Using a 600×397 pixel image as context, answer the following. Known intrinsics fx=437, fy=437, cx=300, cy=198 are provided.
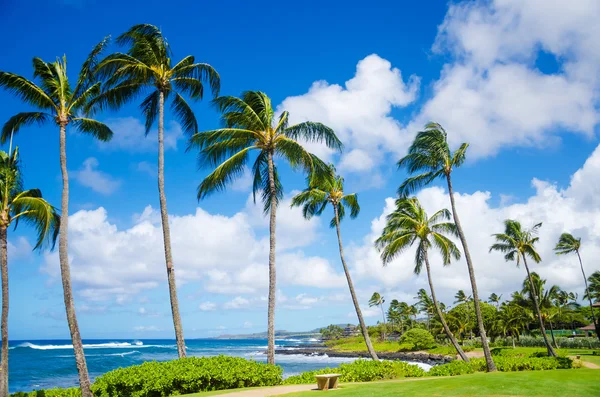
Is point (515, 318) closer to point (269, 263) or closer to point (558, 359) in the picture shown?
point (558, 359)

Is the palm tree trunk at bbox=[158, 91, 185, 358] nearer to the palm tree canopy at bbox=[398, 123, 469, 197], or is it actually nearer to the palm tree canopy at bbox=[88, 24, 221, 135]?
the palm tree canopy at bbox=[88, 24, 221, 135]

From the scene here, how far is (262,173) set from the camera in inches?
808

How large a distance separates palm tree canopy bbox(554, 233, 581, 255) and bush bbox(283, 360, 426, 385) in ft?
111

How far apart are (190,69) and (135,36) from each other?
2.35m

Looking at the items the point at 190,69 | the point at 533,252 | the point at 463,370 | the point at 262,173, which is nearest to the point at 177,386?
the point at 262,173

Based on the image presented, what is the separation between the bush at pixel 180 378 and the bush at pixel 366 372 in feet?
8.67

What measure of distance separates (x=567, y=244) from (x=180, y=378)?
44411mm

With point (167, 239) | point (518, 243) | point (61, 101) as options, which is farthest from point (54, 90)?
point (518, 243)

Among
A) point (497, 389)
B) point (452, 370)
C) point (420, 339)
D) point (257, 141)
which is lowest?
point (420, 339)

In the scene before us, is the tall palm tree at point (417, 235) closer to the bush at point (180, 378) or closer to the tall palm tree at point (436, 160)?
the tall palm tree at point (436, 160)

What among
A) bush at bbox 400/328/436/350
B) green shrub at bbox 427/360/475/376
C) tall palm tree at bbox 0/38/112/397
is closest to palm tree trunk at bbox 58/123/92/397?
tall palm tree at bbox 0/38/112/397

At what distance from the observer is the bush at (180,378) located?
12.6 m

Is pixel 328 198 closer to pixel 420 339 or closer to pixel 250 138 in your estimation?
pixel 250 138

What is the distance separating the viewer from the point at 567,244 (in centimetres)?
4478
